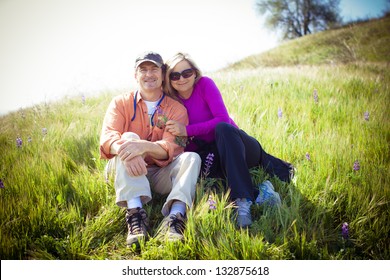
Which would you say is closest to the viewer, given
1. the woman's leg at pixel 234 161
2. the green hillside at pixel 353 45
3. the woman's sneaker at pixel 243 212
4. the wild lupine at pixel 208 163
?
the woman's sneaker at pixel 243 212

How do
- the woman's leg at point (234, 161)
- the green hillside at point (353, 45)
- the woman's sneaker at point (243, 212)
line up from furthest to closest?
the green hillside at point (353, 45), the woman's leg at point (234, 161), the woman's sneaker at point (243, 212)

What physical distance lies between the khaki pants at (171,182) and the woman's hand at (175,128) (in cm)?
19

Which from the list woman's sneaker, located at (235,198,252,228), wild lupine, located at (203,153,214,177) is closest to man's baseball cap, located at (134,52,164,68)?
wild lupine, located at (203,153,214,177)

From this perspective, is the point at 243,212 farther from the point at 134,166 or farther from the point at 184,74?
the point at 184,74

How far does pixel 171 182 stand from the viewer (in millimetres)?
2496

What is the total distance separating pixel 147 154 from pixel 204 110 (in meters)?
0.67

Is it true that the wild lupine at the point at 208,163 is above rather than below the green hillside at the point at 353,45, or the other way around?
below

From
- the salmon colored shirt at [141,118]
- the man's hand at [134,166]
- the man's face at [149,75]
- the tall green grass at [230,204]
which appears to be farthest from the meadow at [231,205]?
the man's face at [149,75]

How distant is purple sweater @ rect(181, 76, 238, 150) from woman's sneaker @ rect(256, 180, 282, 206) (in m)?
0.58

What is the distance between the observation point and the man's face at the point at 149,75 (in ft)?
8.63

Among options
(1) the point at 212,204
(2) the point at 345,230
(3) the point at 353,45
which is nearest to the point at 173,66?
(1) the point at 212,204

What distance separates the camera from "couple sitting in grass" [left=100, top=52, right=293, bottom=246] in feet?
7.41

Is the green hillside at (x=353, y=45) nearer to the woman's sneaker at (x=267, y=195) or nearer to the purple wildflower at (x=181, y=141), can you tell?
the woman's sneaker at (x=267, y=195)
